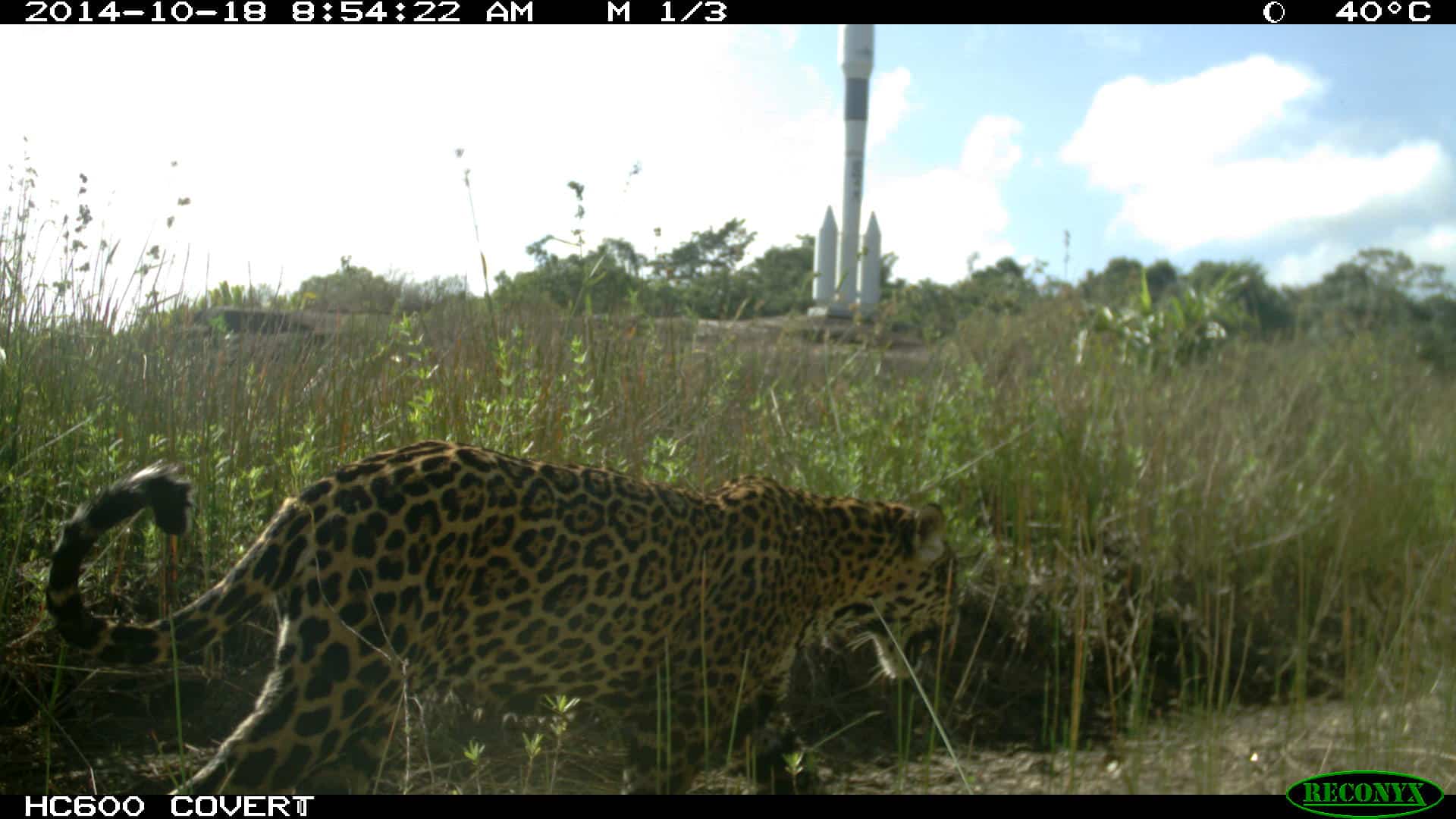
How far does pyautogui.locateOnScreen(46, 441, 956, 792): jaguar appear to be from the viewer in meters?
2.34

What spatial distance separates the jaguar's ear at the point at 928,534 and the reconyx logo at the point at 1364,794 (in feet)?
5.48

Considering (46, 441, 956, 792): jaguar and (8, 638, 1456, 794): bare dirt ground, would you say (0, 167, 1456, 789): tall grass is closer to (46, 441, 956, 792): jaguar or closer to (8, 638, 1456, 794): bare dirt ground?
(8, 638, 1456, 794): bare dirt ground

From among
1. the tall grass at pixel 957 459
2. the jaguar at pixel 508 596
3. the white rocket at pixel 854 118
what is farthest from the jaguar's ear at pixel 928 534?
the white rocket at pixel 854 118

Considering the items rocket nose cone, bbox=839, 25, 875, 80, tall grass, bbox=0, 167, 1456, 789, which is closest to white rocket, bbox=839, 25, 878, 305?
rocket nose cone, bbox=839, 25, 875, 80

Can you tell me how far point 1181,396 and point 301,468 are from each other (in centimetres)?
598

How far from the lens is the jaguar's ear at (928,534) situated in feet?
12.5

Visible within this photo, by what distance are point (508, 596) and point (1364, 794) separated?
2083mm

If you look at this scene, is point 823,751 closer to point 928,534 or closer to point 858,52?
point 928,534

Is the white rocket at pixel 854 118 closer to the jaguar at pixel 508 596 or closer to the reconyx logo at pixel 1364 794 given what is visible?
the jaguar at pixel 508 596

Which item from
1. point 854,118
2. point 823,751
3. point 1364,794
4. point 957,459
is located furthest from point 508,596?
point 854,118

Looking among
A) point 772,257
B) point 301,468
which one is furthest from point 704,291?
point 772,257

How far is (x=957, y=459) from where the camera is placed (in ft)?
18.8

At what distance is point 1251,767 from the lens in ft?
8.37

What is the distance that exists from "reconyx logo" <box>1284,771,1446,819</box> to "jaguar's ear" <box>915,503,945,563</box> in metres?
1.67
